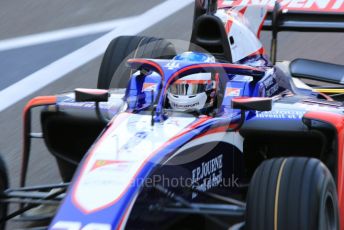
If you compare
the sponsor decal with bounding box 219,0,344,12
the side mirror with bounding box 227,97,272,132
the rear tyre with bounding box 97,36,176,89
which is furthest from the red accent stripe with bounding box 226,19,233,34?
the side mirror with bounding box 227,97,272,132

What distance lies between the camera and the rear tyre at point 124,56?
7.45 m

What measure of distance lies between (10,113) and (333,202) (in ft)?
15.5

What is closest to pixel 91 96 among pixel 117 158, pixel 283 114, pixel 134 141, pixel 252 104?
pixel 134 141

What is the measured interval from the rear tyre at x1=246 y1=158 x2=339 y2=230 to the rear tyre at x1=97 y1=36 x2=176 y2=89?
2.55 metres

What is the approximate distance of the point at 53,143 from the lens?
6652 millimetres

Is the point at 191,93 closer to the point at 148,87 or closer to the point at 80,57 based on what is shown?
the point at 148,87

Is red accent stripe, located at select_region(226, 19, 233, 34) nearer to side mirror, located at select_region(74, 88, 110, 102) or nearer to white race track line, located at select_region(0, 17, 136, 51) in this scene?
side mirror, located at select_region(74, 88, 110, 102)

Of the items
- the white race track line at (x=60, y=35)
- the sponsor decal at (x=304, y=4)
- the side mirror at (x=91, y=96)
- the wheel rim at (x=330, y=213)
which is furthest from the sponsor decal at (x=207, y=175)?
the white race track line at (x=60, y=35)

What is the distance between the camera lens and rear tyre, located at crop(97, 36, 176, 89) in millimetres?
7449

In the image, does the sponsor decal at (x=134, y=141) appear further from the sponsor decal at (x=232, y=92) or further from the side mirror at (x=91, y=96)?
the sponsor decal at (x=232, y=92)

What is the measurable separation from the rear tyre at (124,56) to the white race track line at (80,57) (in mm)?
2115

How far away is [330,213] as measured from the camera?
5.28 meters

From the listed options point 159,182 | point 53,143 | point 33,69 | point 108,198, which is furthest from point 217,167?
point 33,69

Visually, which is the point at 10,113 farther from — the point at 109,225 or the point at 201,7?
the point at 109,225
